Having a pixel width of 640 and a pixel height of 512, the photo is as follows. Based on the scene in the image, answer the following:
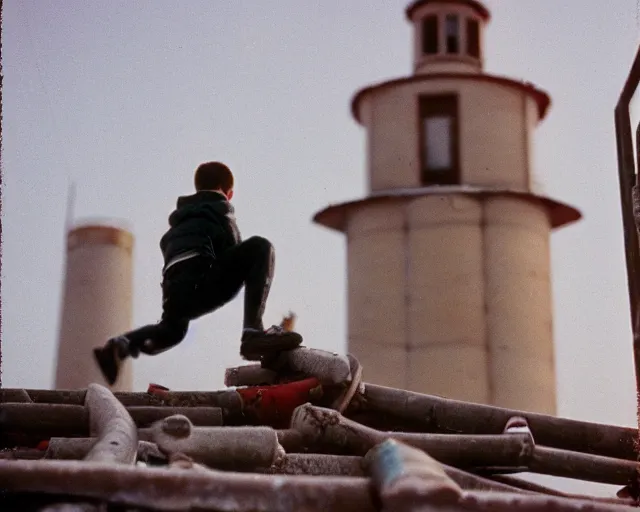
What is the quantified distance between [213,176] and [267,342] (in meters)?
1.18

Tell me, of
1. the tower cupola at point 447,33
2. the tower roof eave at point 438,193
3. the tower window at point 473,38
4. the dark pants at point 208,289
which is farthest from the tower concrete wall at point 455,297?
the dark pants at point 208,289

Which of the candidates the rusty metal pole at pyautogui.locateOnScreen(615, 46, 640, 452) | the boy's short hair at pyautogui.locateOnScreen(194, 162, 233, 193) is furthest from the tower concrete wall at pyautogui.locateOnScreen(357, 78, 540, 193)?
the rusty metal pole at pyautogui.locateOnScreen(615, 46, 640, 452)

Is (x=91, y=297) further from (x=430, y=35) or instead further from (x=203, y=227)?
(x=203, y=227)

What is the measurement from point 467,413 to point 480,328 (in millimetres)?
19196

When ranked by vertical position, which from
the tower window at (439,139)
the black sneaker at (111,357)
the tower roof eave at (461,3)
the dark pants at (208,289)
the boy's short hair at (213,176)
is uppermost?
the tower roof eave at (461,3)

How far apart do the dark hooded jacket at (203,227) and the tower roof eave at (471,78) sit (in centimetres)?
2020

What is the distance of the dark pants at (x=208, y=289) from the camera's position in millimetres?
5047

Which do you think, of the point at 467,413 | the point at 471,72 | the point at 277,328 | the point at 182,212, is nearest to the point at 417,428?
the point at 467,413

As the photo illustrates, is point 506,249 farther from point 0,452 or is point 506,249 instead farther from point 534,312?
point 0,452

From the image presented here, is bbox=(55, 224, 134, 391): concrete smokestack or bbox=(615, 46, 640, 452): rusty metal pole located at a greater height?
bbox=(55, 224, 134, 391): concrete smokestack

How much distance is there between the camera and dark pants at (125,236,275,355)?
5.05m

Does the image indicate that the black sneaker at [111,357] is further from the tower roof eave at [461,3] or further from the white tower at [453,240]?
the tower roof eave at [461,3]

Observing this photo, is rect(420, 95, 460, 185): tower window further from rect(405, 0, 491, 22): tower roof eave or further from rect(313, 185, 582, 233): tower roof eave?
rect(405, 0, 491, 22): tower roof eave

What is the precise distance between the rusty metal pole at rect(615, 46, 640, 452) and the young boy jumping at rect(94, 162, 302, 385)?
1.79m
